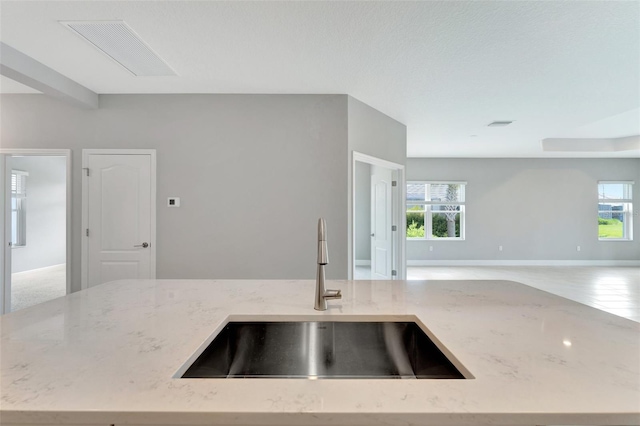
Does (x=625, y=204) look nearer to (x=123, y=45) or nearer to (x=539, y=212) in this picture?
(x=539, y=212)

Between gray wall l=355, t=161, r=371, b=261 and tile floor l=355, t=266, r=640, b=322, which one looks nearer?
tile floor l=355, t=266, r=640, b=322

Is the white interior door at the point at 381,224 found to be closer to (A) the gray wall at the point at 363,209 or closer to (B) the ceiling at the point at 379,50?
(B) the ceiling at the point at 379,50

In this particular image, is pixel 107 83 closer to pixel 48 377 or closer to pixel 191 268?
pixel 191 268

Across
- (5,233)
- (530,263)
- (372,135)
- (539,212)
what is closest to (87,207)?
(5,233)

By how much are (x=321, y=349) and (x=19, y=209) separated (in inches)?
343

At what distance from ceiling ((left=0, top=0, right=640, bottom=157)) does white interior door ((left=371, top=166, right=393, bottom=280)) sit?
1.41m

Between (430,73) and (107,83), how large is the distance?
3367mm

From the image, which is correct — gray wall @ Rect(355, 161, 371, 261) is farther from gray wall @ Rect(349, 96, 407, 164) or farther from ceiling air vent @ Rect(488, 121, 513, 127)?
ceiling air vent @ Rect(488, 121, 513, 127)

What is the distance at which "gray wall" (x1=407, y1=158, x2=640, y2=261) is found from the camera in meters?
7.92

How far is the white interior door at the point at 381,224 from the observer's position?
16.5 feet

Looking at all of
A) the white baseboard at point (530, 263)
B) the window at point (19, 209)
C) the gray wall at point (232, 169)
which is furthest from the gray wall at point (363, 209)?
the window at point (19, 209)

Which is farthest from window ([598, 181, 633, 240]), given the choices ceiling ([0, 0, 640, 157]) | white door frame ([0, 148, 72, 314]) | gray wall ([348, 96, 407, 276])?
white door frame ([0, 148, 72, 314])

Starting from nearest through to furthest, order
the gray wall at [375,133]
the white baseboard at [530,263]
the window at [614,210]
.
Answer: the gray wall at [375,133] < the white baseboard at [530,263] < the window at [614,210]

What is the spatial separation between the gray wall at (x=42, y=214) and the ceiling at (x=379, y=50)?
463 centimetres
